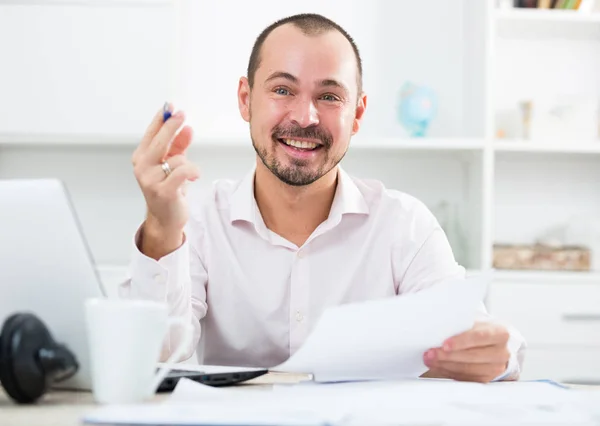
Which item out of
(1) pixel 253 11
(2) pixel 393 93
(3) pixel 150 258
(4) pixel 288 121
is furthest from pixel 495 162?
(3) pixel 150 258

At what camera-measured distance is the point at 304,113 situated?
164cm

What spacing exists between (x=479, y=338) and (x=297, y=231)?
761mm

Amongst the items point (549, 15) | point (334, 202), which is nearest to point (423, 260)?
point (334, 202)

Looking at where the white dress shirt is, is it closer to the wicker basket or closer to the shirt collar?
the shirt collar

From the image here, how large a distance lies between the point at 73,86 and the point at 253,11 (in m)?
0.85

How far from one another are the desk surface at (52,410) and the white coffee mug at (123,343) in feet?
0.12

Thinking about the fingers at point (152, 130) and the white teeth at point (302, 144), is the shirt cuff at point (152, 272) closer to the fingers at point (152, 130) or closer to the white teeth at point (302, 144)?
the fingers at point (152, 130)

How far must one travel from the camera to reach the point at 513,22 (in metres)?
3.01

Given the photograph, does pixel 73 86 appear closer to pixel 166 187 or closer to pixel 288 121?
pixel 288 121

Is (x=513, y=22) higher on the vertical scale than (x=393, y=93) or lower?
higher

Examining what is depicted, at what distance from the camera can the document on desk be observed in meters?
0.88

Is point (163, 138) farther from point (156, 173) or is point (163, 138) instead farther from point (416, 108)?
point (416, 108)

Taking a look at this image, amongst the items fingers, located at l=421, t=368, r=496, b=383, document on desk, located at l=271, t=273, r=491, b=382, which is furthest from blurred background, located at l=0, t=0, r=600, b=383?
document on desk, located at l=271, t=273, r=491, b=382

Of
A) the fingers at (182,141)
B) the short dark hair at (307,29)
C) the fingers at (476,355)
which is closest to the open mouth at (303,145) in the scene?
the short dark hair at (307,29)
